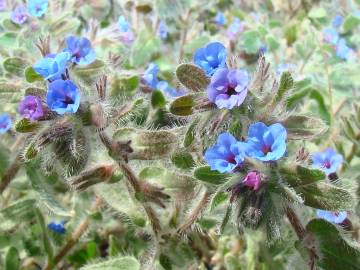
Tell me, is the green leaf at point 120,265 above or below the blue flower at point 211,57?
below

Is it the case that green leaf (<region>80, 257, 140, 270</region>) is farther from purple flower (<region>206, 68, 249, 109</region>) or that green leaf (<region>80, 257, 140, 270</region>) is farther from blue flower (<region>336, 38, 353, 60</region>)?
blue flower (<region>336, 38, 353, 60</region>)

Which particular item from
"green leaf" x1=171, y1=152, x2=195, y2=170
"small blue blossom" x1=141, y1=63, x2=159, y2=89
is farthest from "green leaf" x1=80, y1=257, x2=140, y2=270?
"small blue blossom" x1=141, y1=63, x2=159, y2=89

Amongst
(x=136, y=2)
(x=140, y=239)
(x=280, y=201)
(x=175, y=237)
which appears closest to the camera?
(x=280, y=201)

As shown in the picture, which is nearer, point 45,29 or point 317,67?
point 45,29

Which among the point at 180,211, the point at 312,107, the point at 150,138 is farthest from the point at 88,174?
the point at 312,107

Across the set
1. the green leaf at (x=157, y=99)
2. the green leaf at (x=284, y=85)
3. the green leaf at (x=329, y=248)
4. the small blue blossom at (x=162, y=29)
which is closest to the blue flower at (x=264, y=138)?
the green leaf at (x=284, y=85)

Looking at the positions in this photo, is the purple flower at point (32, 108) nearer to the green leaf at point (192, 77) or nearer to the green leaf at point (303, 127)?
the green leaf at point (192, 77)

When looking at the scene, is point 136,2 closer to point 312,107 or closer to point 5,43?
point 5,43
